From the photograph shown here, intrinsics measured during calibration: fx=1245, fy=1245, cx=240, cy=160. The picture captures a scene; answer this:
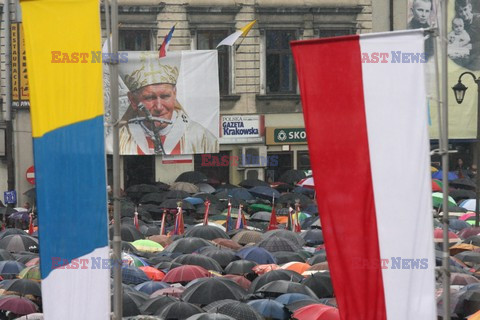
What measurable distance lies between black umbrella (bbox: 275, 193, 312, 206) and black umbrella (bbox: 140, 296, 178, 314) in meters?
16.4

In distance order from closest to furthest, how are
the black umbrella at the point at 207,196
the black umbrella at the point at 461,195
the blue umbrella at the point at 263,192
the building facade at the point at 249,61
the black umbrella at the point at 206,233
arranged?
the black umbrella at the point at 206,233 < the black umbrella at the point at 207,196 < the black umbrella at the point at 461,195 < the blue umbrella at the point at 263,192 < the building facade at the point at 249,61

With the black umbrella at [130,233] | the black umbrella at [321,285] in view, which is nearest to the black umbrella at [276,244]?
the black umbrella at [130,233]

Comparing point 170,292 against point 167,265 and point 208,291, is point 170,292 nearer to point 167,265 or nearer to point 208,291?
point 208,291

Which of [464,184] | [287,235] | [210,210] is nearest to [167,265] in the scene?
[287,235]

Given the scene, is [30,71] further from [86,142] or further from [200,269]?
[200,269]

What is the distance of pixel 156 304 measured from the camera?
57.5 feet

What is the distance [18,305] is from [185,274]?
3.51 m

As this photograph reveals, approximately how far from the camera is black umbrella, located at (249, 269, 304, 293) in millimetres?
19672

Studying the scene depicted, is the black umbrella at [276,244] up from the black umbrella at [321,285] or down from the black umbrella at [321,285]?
up

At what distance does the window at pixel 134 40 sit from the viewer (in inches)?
1599

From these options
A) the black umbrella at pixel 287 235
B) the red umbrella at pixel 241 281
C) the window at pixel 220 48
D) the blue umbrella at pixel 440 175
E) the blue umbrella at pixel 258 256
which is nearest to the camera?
the red umbrella at pixel 241 281

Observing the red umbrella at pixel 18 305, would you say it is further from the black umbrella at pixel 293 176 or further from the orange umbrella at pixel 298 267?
the black umbrella at pixel 293 176

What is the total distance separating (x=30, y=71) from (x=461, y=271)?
11488 mm

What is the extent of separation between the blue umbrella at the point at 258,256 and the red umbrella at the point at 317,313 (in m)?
5.71
